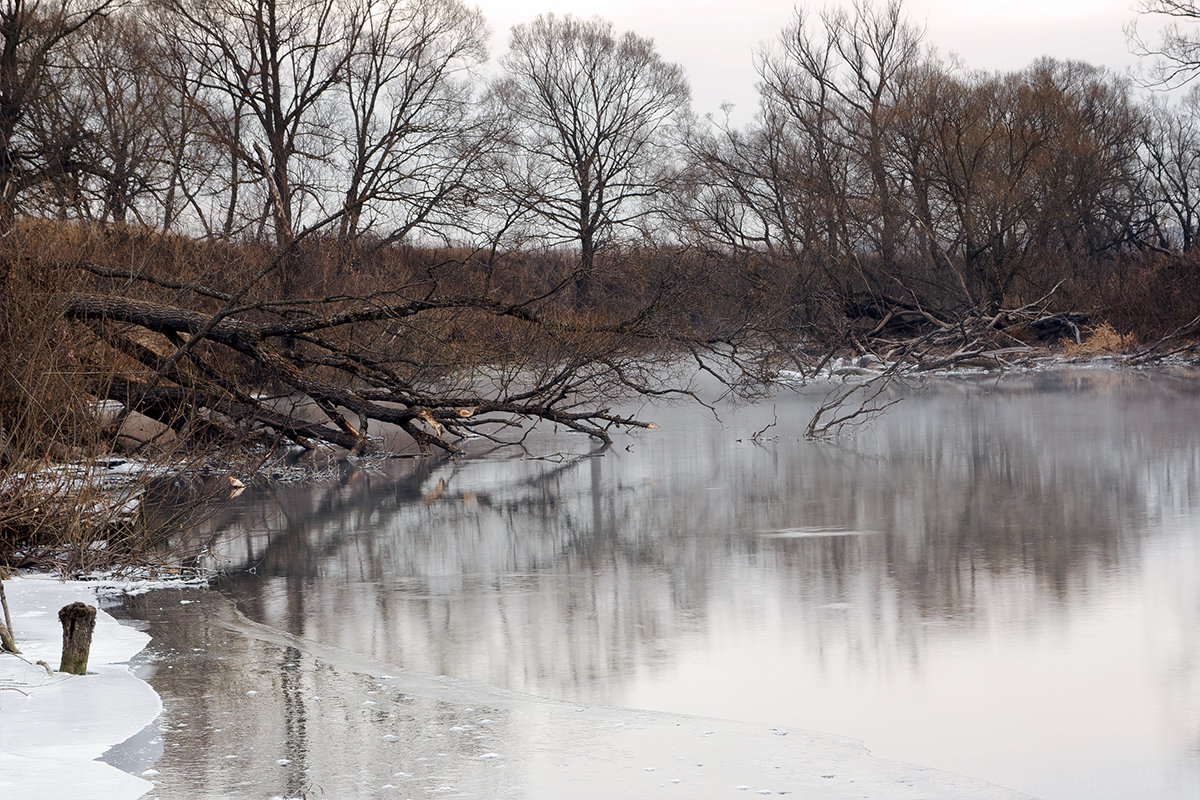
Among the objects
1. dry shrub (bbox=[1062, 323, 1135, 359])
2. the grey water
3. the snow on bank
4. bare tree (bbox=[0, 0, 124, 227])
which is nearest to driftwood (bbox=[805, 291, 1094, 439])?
dry shrub (bbox=[1062, 323, 1135, 359])

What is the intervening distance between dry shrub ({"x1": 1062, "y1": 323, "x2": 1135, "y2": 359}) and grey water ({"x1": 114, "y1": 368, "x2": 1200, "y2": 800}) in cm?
1876

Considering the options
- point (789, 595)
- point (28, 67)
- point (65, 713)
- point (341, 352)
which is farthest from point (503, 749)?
point (28, 67)

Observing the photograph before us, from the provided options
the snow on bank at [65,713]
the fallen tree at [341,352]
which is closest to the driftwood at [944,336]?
the fallen tree at [341,352]

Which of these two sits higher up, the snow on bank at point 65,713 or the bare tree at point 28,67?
the bare tree at point 28,67

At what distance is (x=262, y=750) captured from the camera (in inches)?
198

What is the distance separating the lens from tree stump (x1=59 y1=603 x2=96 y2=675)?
5.80m

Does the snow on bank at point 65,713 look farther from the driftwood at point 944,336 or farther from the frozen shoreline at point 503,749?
the driftwood at point 944,336

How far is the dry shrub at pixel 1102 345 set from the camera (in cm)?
3359

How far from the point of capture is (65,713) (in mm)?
5363

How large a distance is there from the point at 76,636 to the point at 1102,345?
106 ft

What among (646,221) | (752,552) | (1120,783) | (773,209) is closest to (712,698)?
(1120,783)

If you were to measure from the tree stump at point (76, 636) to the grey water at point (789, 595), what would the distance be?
0.38m

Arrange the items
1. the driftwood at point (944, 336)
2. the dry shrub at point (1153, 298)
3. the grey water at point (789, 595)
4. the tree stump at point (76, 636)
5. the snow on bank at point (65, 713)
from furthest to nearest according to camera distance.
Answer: the dry shrub at point (1153, 298) → the driftwood at point (944, 336) → the tree stump at point (76, 636) → the grey water at point (789, 595) → the snow on bank at point (65, 713)

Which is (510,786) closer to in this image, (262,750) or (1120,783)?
(262,750)
